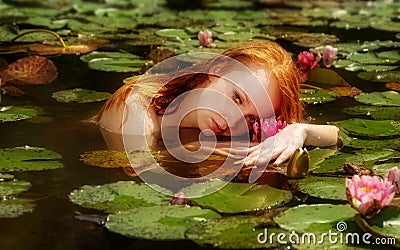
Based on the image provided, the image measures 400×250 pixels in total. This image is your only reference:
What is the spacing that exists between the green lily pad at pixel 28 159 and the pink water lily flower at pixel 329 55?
158 cm

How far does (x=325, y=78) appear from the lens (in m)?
3.23

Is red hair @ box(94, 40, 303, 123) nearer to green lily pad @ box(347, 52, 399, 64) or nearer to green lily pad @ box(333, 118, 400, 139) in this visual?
green lily pad @ box(333, 118, 400, 139)

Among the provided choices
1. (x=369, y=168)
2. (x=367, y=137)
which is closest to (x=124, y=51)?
(x=367, y=137)

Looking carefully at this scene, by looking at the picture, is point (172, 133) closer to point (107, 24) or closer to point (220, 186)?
point (220, 186)

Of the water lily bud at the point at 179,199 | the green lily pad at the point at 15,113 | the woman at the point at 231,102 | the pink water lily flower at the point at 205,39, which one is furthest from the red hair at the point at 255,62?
the pink water lily flower at the point at 205,39

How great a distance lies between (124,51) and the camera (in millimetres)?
3703

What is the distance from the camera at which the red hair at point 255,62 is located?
2.39 meters

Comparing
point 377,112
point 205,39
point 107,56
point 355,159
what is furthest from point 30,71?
point 355,159

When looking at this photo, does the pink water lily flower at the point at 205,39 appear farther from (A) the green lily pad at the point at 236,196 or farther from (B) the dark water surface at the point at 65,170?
(A) the green lily pad at the point at 236,196

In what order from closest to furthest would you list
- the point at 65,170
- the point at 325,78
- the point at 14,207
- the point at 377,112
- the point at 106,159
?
the point at 14,207 < the point at 65,170 < the point at 106,159 < the point at 377,112 < the point at 325,78

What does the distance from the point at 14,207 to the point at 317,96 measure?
5.05 ft

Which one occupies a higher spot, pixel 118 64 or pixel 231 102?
pixel 231 102

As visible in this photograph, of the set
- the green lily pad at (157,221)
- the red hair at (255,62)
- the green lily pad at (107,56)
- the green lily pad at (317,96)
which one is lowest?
the green lily pad at (317,96)

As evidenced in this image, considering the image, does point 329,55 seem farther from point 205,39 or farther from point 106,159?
point 106,159
